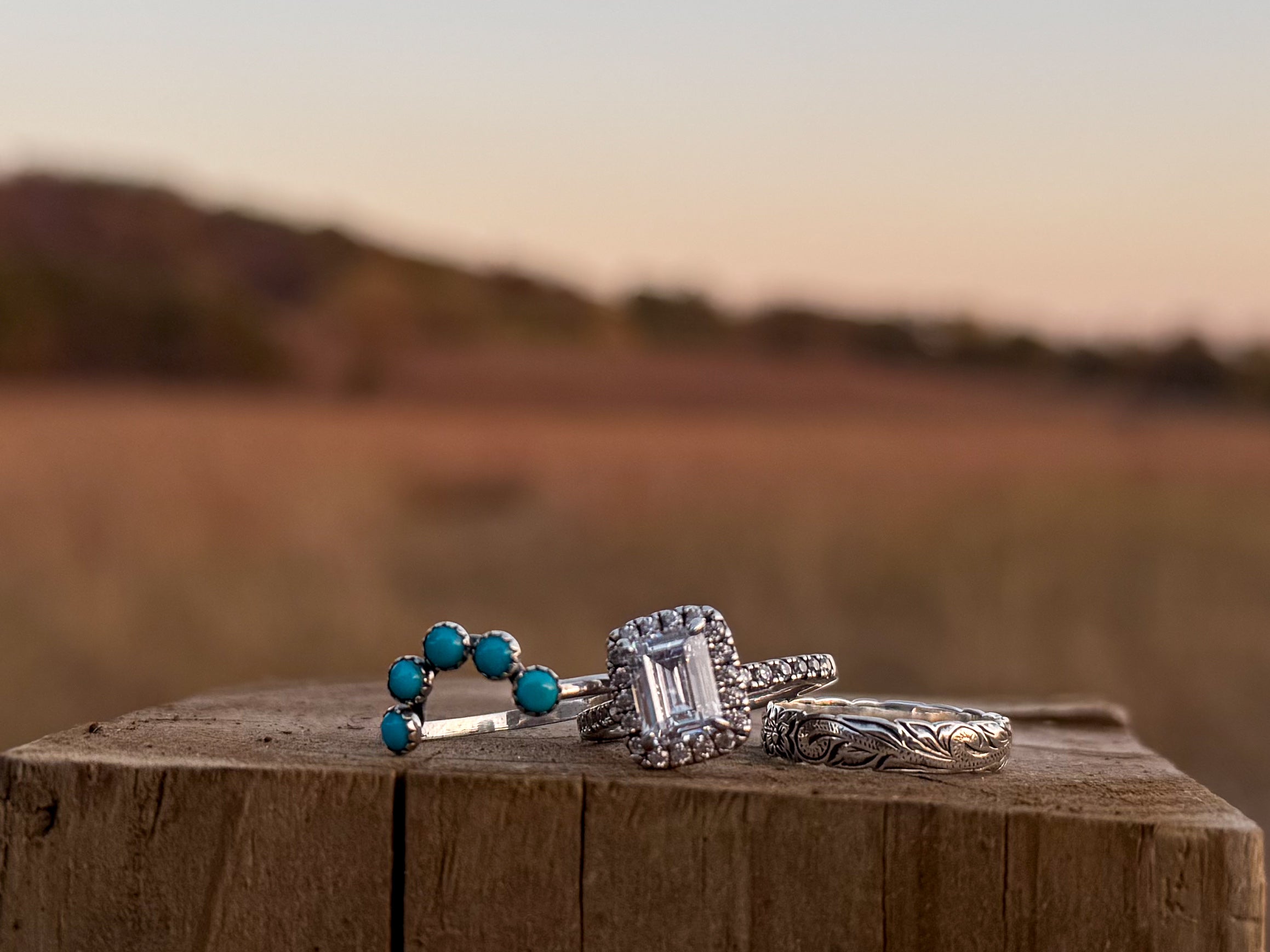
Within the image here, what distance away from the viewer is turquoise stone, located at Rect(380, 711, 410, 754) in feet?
5.24

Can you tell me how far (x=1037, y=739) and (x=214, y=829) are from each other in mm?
1406

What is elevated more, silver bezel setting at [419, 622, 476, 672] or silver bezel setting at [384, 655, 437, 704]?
silver bezel setting at [419, 622, 476, 672]

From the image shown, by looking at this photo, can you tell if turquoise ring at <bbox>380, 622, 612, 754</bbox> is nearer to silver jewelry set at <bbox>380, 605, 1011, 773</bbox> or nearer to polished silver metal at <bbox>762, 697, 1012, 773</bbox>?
silver jewelry set at <bbox>380, 605, 1011, 773</bbox>

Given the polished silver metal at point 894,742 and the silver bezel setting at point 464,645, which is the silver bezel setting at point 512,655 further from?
the polished silver metal at point 894,742

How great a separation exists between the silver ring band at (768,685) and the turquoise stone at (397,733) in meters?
0.28

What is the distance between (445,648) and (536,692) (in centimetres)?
15

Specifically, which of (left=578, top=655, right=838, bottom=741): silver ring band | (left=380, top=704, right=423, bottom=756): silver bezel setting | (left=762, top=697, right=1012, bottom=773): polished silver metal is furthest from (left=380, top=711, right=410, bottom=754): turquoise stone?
(left=762, top=697, right=1012, bottom=773): polished silver metal

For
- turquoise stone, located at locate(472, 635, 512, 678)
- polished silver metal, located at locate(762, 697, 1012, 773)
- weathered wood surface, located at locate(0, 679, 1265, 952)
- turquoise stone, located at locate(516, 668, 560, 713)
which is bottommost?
weathered wood surface, located at locate(0, 679, 1265, 952)

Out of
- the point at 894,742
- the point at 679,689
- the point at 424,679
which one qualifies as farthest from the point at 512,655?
the point at 894,742

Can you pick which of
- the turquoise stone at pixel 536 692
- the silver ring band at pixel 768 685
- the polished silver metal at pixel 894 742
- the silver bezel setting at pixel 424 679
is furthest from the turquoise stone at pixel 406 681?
the polished silver metal at pixel 894 742

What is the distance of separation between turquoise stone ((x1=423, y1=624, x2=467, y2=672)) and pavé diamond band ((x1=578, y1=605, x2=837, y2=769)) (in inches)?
8.8

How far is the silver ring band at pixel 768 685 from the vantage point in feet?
5.60

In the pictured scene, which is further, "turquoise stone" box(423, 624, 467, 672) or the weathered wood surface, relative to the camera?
"turquoise stone" box(423, 624, 467, 672)

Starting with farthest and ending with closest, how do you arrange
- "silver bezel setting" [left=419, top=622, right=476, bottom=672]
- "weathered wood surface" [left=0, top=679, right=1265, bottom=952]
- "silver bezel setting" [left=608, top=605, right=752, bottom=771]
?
"silver bezel setting" [left=419, top=622, right=476, bottom=672]
"silver bezel setting" [left=608, top=605, right=752, bottom=771]
"weathered wood surface" [left=0, top=679, right=1265, bottom=952]
